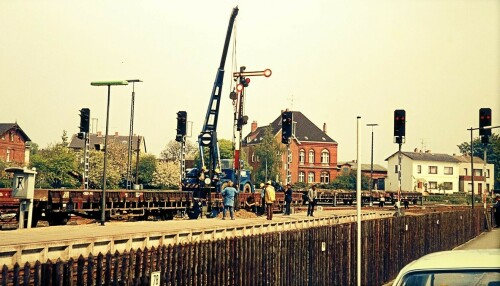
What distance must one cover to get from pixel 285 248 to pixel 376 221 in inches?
243

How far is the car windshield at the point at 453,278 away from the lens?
4.99 meters

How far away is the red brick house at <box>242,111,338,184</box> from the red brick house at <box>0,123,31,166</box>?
39.3m

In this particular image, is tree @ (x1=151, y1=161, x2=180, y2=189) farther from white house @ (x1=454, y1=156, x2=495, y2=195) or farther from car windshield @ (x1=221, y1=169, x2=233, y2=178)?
car windshield @ (x1=221, y1=169, x2=233, y2=178)

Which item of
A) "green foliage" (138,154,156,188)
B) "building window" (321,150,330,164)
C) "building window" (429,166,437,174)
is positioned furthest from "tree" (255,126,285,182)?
"building window" (429,166,437,174)

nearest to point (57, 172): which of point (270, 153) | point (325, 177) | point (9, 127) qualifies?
point (9, 127)

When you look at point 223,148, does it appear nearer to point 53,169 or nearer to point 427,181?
point 427,181

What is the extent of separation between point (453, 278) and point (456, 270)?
0.58 ft

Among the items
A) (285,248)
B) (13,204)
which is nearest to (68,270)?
(285,248)

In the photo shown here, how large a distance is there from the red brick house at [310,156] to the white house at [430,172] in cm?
1537

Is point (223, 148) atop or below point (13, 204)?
atop

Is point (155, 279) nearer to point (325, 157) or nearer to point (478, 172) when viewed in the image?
point (325, 157)

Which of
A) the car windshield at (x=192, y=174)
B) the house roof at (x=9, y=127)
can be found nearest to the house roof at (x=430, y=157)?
the house roof at (x=9, y=127)

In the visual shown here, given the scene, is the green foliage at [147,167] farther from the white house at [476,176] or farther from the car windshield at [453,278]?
the car windshield at [453,278]

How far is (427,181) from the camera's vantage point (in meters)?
122
